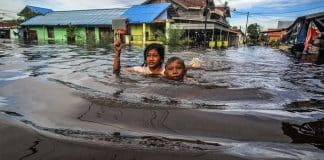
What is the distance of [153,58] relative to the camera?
5520 mm

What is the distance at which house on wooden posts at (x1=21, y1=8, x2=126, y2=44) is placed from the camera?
3044cm

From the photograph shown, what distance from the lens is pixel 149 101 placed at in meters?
3.35

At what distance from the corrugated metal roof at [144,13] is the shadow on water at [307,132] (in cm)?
2485

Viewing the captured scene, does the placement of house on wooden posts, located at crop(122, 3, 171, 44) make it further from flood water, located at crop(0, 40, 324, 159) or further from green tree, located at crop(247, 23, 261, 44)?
flood water, located at crop(0, 40, 324, 159)

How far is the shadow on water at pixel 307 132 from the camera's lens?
204 cm

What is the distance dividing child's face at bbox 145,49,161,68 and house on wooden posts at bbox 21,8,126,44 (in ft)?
72.1

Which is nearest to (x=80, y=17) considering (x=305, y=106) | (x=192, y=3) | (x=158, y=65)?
(x=192, y=3)

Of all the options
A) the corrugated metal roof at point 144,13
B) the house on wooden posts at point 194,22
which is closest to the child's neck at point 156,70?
the house on wooden posts at point 194,22

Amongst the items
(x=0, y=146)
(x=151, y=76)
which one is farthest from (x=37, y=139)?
(x=151, y=76)

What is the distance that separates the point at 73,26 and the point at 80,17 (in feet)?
7.52

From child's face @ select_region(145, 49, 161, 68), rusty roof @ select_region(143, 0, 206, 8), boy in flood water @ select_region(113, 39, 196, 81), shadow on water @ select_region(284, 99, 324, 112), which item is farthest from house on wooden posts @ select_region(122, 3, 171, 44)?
shadow on water @ select_region(284, 99, 324, 112)

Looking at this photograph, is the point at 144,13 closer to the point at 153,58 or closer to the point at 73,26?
the point at 73,26

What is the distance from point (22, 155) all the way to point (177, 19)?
1063 inches

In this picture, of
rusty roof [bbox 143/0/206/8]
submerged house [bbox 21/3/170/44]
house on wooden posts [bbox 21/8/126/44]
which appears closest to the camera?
submerged house [bbox 21/3/170/44]
